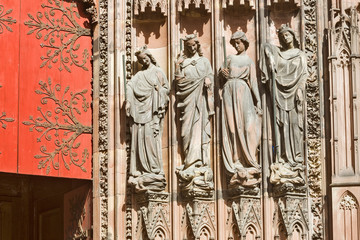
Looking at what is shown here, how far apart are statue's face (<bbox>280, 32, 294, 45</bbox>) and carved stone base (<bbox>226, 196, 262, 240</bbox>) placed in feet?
7.64

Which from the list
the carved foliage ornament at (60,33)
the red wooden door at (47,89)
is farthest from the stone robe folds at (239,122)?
the carved foliage ornament at (60,33)

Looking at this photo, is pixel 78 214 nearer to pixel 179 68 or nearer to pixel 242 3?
pixel 179 68

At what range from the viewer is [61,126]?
1495cm

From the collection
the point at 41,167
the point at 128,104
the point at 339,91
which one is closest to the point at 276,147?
the point at 339,91

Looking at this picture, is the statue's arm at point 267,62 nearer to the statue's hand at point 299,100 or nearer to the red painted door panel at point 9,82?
the statue's hand at point 299,100

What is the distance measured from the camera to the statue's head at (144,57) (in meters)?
14.7

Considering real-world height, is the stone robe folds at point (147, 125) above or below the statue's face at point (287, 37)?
below

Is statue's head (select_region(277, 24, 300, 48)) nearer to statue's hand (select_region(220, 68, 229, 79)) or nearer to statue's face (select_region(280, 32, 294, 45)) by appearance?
statue's face (select_region(280, 32, 294, 45))

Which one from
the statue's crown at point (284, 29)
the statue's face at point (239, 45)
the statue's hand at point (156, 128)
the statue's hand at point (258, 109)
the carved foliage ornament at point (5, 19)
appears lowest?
the statue's hand at point (156, 128)

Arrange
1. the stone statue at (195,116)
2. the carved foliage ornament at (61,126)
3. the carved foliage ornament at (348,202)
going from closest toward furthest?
the carved foliage ornament at (348,202) < the stone statue at (195,116) < the carved foliage ornament at (61,126)

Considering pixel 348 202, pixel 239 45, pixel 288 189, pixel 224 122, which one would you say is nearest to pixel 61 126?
pixel 224 122

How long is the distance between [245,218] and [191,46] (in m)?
2.62

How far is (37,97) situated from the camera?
14.8 m

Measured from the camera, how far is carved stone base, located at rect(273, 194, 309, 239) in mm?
14000
